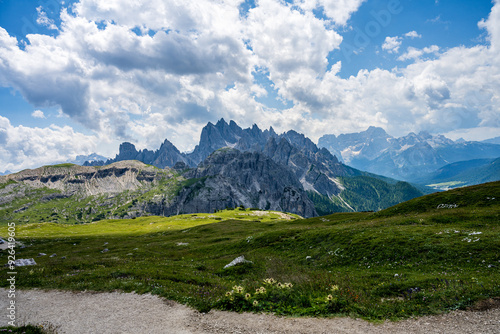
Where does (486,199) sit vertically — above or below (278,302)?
above

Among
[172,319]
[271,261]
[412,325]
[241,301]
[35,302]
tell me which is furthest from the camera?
[271,261]

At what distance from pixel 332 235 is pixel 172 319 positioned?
26566 millimetres

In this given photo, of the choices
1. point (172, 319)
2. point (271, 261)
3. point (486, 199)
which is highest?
point (486, 199)

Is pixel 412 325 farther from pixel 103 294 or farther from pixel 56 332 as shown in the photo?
pixel 103 294

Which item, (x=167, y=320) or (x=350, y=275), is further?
(x=350, y=275)

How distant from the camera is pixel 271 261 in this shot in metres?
31.4

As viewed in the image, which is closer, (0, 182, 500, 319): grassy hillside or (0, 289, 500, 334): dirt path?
(0, 289, 500, 334): dirt path

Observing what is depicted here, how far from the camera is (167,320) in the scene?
14.4 m

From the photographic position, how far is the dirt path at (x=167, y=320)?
11.7 m

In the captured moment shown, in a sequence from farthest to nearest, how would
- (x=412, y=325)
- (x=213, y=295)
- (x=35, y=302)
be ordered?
(x=35, y=302)
(x=213, y=295)
(x=412, y=325)

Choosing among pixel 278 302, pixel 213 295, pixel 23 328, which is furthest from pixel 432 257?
pixel 23 328

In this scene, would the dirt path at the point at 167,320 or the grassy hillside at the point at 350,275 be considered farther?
the grassy hillside at the point at 350,275

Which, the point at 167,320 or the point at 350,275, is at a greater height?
the point at 167,320

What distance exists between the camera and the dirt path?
11.7 m
